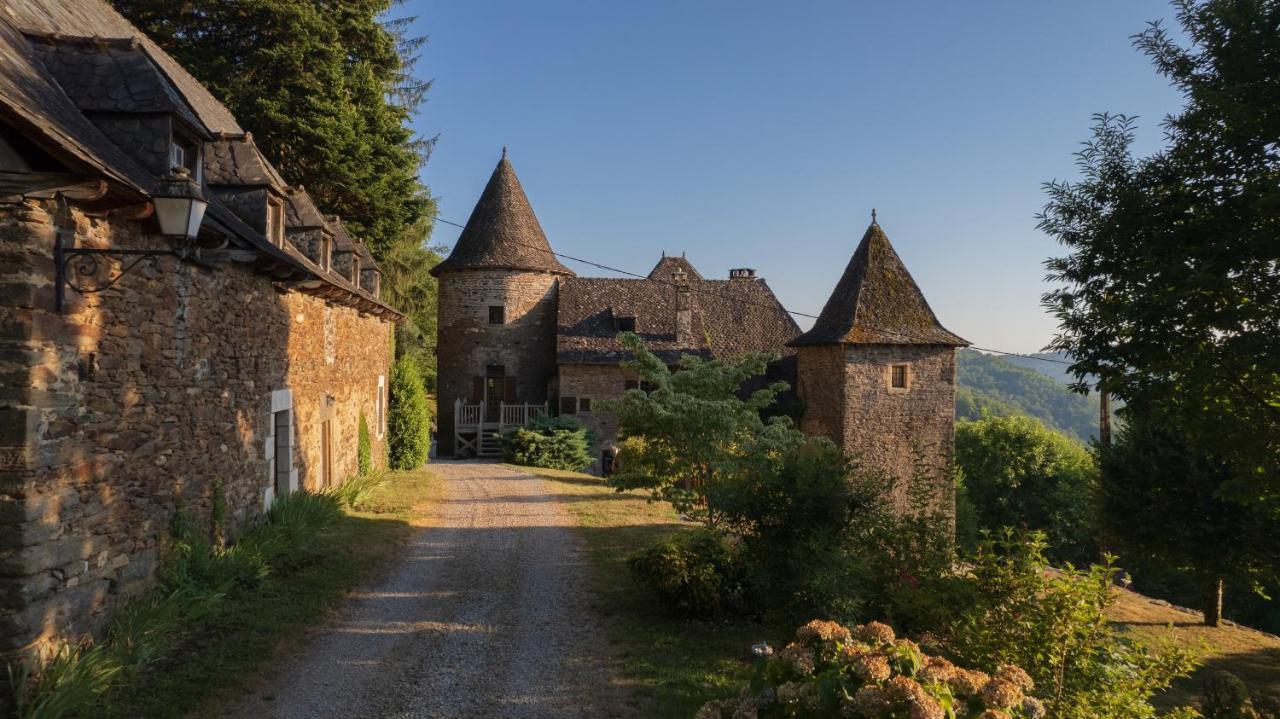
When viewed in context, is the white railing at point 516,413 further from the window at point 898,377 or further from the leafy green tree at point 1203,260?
the leafy green tree at point 1203,260

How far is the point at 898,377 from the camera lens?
21.6 metres

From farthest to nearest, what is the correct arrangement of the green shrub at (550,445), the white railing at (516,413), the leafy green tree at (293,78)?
1. the white railing at (516,413)
2. the green shrub at (550,445)
3. the leafy green tree at (293,78)

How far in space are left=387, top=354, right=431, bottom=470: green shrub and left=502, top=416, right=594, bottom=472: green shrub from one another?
3402mm

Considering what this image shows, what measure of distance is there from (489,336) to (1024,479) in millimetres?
27395

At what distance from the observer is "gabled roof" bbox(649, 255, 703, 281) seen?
29.7 meters

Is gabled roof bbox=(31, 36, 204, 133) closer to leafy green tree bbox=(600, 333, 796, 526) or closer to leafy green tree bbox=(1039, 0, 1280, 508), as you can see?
leafy green tree bbox=(600, 333, 796, 526)

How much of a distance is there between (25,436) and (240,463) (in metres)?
4.47

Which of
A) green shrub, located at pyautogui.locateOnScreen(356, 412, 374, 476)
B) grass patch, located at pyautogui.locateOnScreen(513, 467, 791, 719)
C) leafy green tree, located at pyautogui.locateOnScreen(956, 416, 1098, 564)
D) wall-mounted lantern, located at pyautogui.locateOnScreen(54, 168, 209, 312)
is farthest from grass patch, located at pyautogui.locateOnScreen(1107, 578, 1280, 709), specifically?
green shrub, located at pyautogui.locateOnScreen(356, 412, 374, 476)

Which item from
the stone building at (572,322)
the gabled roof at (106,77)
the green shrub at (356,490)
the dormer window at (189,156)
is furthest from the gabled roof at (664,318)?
the gabled roof at (106,77)

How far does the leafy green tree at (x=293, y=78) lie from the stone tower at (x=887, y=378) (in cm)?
1491

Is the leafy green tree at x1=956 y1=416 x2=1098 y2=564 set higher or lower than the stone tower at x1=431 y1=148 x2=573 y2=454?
lower

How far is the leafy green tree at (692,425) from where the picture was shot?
9891mm

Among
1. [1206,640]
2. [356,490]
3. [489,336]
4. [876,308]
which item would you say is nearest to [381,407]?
[356,490]

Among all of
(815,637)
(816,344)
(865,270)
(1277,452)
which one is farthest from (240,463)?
(865,270)
